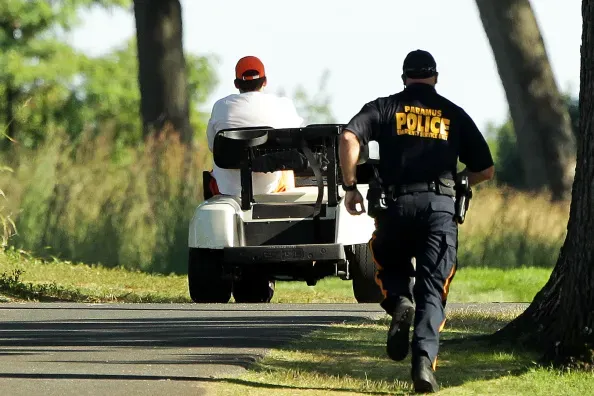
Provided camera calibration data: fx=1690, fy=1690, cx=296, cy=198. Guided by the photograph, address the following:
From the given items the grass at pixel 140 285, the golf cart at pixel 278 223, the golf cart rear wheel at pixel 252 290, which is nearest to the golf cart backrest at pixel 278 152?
the golf cart at pixel 278 223

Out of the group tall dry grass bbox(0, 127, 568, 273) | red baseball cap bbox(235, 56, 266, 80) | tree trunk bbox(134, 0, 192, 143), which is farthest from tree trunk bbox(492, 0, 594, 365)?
tree trunk bbox(134, 0, 192, 143)

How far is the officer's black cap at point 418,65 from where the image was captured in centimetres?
903

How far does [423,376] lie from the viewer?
852cm

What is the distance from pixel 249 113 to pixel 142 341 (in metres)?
3.78

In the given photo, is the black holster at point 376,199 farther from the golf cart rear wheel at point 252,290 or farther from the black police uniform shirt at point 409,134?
the golf cart rear wheel at point 252,290

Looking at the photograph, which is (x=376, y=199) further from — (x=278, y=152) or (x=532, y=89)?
(x=532, y=89)

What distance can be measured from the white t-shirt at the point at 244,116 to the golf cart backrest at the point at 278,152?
346mm

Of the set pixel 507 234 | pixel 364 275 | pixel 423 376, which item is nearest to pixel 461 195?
pixel 423 376

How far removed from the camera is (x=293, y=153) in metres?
13.8

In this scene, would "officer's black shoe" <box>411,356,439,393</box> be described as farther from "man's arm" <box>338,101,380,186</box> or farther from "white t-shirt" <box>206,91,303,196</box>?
"white t-shirt" <box>206,91,303,196</box>

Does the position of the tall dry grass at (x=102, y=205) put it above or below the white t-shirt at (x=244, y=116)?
below

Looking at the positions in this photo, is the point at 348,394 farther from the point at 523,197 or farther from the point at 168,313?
the point at 523,197

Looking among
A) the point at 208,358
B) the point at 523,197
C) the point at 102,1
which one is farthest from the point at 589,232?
the point at 102,1

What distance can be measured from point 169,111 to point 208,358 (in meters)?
16.2
